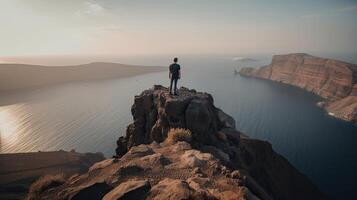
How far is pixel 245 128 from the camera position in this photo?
268 ft

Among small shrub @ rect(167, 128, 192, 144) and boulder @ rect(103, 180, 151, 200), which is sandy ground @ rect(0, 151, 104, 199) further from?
boulder @ rect(103, 180, 151, 200)

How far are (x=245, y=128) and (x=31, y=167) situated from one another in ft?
220

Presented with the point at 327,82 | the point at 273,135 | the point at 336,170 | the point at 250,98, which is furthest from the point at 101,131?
the point at 327,82

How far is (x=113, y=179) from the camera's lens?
11305 mm

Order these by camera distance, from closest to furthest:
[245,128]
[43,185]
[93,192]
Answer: [93,192], [43,185], [245,128]

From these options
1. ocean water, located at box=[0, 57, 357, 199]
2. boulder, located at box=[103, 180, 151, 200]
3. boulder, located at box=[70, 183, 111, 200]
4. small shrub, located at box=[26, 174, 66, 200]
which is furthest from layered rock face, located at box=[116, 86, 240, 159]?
ocean water, located at box=[0, 57, 357, 199]

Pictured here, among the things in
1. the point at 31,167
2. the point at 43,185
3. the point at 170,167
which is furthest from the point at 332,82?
the point at 43,185

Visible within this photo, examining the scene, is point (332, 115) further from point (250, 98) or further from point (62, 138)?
point (62, 138)

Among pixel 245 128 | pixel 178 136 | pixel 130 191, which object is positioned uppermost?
pixel 130 191

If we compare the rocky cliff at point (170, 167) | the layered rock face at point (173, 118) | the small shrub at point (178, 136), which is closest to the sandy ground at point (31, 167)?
the layered rock face at point (173, 118)

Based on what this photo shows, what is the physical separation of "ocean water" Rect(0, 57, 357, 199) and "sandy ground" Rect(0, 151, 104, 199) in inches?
494

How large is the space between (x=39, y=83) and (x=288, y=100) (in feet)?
680

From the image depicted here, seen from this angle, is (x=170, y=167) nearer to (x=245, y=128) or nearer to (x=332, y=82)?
(x=245, y=128)

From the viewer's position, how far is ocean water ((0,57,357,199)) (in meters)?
57.0
